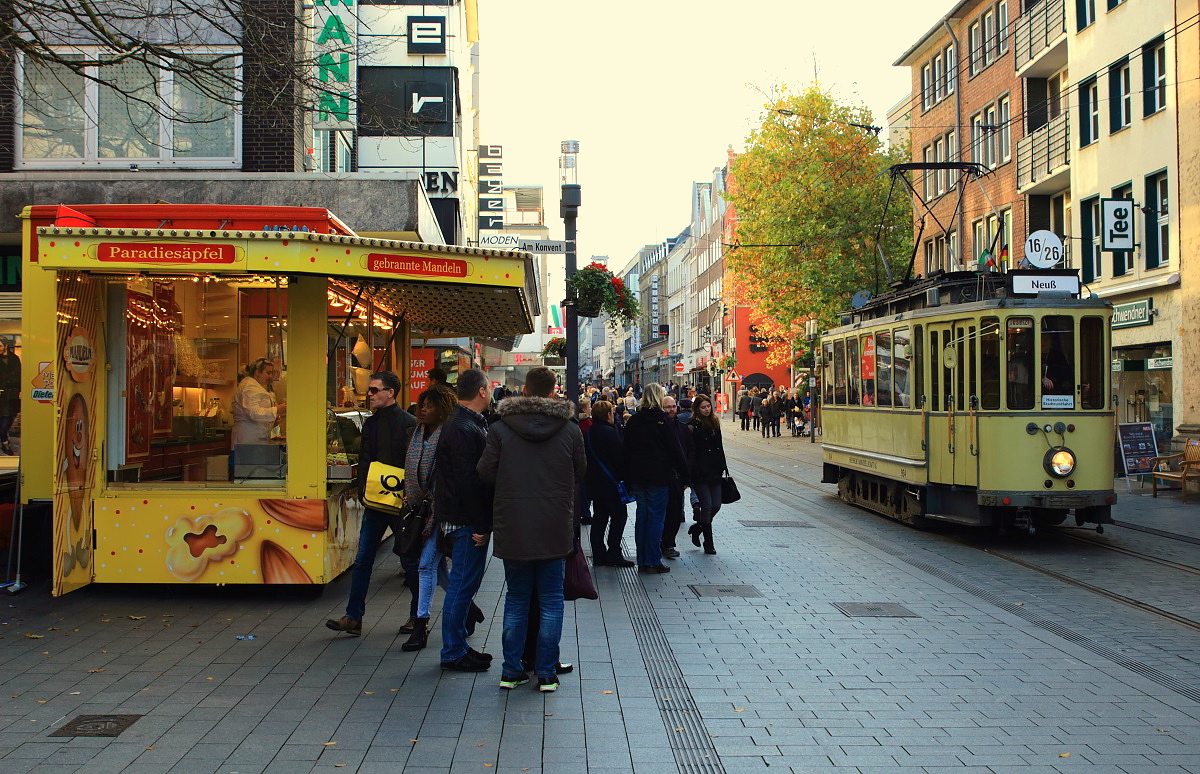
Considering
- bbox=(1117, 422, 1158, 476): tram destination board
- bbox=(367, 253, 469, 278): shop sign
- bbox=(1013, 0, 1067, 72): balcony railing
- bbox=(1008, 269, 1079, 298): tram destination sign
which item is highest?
bbox=(1013, 0, 1067, 72): balcony railing

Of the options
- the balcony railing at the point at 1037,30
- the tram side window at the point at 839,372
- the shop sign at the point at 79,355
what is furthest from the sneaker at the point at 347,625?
the balcony railing at the point at 1037,30

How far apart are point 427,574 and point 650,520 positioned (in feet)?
12.1

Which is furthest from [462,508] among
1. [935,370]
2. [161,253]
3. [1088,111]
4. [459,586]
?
[1088,111]

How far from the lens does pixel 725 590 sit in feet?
30.8

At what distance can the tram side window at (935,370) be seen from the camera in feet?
41.8

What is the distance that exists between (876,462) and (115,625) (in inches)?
398

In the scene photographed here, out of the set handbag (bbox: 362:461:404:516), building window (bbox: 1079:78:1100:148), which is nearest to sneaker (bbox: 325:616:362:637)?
handbag (bbox: 362:461:404:516)

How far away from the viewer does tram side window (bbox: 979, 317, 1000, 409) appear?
1194 cm

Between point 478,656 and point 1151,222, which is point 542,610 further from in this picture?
point 1151,222

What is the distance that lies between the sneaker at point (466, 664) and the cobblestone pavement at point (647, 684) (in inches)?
4.6

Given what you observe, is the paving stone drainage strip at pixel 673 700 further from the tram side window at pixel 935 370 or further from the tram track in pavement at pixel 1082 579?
the tram side window at pixel 935 370

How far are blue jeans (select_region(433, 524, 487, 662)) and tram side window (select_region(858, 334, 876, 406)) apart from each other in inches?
380

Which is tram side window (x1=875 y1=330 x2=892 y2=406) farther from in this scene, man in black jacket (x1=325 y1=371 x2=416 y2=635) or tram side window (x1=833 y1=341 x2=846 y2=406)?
man in black jacket (x1=325 y1=371 x2=416 y2=635)

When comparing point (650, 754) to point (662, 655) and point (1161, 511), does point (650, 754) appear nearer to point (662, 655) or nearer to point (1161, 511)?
point (662, 655)
